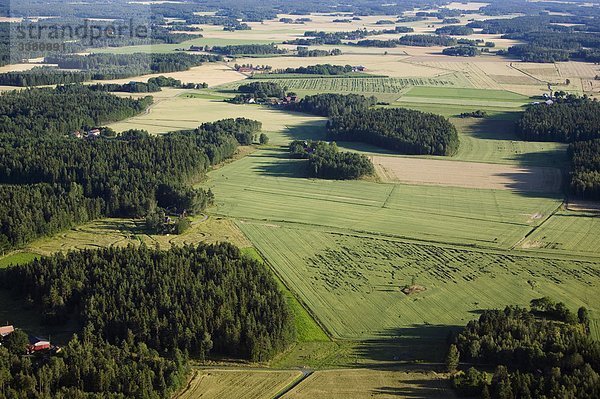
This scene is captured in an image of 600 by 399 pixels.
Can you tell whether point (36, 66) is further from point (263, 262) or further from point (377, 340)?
point (377, 340)

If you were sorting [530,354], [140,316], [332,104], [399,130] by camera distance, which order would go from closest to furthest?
[530,354]
[140,316]
[399,130]
[332,104]

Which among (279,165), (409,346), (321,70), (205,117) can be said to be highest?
(321,70)

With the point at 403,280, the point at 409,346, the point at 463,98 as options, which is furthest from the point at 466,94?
the point at 409,346

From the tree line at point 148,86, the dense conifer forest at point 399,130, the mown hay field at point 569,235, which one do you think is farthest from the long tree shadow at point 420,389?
the tree line at point 148,86

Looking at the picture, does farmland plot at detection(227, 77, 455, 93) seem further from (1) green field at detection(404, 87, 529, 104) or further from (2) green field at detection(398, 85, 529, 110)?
(2) green field at detection(398, 85, 529, 110)

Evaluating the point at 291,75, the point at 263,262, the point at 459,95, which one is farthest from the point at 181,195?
the point at 291,75

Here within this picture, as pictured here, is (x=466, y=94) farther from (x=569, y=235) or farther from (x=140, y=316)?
(x=140, y=316)

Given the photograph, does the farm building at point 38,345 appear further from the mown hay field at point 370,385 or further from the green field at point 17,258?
the green field at point 17,258
